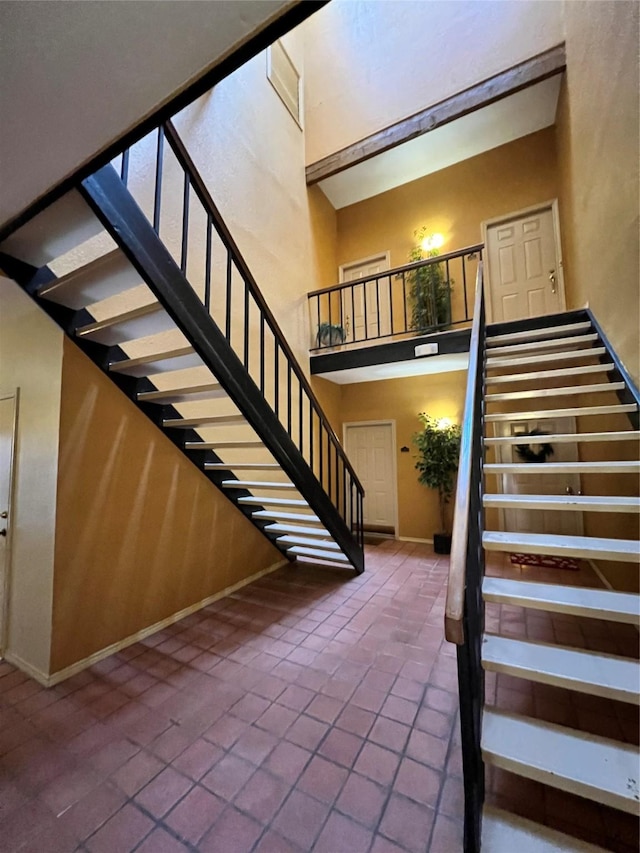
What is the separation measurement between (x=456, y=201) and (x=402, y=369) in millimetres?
2851

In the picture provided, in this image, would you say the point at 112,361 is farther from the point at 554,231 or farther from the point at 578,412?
the point at 554,231

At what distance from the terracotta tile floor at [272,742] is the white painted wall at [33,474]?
252mm

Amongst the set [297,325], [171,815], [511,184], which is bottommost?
[171,815]

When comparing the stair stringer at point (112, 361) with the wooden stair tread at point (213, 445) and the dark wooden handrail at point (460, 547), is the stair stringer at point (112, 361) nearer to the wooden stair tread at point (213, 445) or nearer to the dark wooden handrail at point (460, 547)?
the wooden stair tread at point (213, 445)

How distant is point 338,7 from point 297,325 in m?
5.07

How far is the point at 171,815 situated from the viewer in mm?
1278

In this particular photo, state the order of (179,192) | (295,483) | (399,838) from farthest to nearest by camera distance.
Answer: (179,192) < (295,483) < (399,838)

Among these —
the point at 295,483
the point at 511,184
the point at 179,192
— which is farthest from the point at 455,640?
the point at 511,184

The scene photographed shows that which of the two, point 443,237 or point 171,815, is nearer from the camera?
point 171,815

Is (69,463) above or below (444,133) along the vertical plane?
below

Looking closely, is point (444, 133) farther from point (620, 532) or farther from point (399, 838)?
point (399, 838)

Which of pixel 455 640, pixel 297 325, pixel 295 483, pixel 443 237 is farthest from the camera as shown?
pixel 443 237

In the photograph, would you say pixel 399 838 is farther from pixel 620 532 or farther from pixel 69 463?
pixel 620 532

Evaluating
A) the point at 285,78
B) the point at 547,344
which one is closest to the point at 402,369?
the point at 547,344
